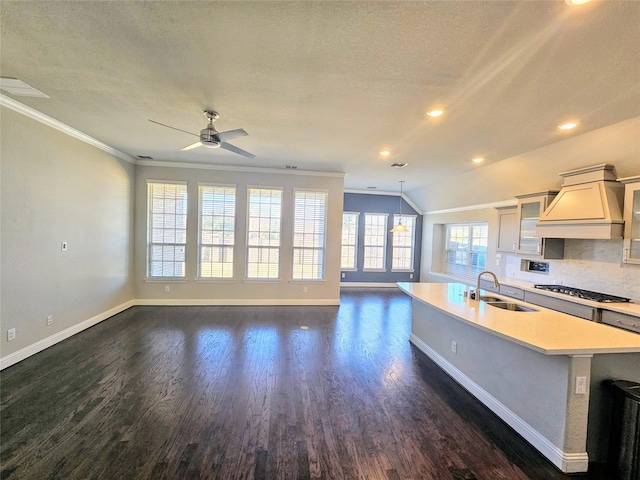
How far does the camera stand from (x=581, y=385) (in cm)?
201

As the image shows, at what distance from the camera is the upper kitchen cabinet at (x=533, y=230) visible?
14.0ft

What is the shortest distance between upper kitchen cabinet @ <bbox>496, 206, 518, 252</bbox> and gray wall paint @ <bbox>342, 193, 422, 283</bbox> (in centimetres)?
349

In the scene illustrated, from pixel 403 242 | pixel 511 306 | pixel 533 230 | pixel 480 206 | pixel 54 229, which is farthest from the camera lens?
pixel 403 242

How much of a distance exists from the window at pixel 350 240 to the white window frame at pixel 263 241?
2840 millimetres

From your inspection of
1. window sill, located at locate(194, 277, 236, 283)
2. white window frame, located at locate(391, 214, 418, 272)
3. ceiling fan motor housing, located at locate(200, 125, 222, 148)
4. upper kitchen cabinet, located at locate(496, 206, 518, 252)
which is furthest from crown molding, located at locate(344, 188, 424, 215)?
ceiling fan motor housing, located at locate(200, 125, 222, 148)

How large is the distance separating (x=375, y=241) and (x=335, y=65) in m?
6.87

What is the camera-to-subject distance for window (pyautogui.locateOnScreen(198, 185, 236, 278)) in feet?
19.7

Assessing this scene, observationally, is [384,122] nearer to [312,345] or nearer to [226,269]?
[312,345]

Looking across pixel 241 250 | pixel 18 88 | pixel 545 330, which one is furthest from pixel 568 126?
pixel 18 88

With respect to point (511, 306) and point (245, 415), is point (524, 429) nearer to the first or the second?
point (511, 306)

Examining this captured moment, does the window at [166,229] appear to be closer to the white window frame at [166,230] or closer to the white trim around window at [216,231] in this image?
the white window frame at [166,230]

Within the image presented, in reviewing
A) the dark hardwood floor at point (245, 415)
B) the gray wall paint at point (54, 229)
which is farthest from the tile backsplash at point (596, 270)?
the gray wall paint at point (54, 229)

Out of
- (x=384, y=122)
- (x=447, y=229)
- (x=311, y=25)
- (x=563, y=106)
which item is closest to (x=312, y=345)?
(x=384, y=122)

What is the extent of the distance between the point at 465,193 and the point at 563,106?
144 inches
